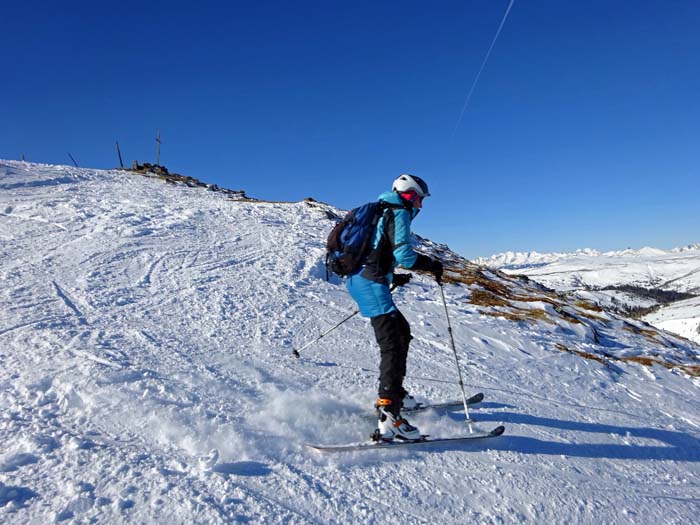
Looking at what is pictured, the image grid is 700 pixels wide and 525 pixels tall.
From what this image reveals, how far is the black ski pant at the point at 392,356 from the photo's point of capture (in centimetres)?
462

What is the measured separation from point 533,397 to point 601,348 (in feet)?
20.2

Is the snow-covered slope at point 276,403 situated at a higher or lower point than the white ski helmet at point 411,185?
lower

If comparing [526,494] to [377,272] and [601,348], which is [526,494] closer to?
[377,272]

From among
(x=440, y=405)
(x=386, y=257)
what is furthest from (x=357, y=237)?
(x=440, y=405)

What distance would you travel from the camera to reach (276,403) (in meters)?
5.02

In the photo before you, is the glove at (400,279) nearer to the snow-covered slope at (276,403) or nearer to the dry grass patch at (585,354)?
the snow-covered slope at (276,403)

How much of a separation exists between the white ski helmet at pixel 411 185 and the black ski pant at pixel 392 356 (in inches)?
56.1

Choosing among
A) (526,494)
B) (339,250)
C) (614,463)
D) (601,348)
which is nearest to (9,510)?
(339,250)

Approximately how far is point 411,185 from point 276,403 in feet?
10.0

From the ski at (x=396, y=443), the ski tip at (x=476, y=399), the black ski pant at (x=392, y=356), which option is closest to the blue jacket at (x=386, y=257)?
the black ski pant at (x=392, y=356)

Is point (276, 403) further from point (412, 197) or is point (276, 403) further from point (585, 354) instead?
point (585, 354)

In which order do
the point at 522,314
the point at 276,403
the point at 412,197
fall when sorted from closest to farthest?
the point at 412,197 → the point at 276,403 → the point at 522,314

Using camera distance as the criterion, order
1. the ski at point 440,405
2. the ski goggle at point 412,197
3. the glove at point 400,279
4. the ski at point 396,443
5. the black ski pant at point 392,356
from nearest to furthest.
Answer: the ski at point 396,443, the black ski pant at point 392,356, the ski goggle at point 412,197, the glove at point 400,279, the ski at point 440,405

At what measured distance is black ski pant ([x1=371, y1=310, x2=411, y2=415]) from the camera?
4621 mm
